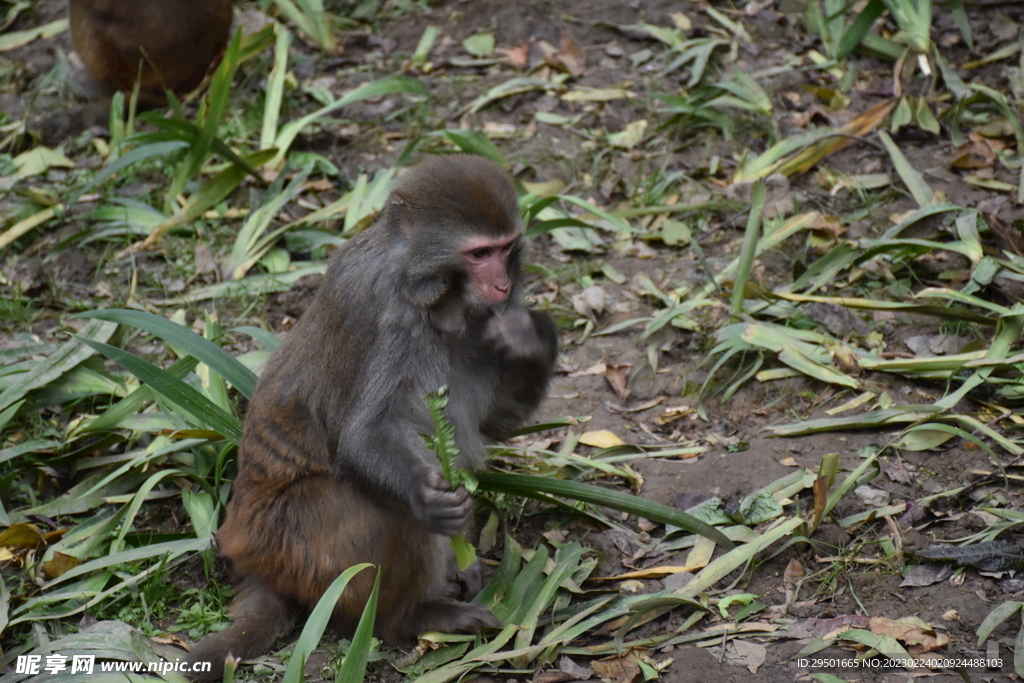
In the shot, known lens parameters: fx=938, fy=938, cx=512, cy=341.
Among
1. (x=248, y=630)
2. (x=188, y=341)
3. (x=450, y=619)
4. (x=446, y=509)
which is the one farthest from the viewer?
(x=188, y=341)

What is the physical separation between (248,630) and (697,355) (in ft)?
9.35

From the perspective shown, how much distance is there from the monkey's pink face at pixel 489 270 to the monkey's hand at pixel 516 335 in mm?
126

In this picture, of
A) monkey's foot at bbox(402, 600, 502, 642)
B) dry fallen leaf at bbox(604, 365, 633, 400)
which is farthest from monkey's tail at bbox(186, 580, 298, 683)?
dry fallen leaf at bbox(604, 365, 633, 400)

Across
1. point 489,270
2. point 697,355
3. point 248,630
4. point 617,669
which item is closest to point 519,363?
point 489,270

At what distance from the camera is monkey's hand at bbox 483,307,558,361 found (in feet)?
12.2

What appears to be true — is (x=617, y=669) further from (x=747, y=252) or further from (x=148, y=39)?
(x=148, y=39)

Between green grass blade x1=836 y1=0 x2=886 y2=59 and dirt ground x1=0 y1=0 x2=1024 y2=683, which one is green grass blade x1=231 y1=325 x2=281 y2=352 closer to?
dirt ground x1=0 y1=0 x2=1024 y2=683

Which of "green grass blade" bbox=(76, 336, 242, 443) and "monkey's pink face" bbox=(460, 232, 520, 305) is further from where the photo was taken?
"green grass blade" bbox=(76, 336, 242, 443)

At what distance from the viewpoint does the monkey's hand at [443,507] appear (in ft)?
11.1

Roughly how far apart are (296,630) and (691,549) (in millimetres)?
1771

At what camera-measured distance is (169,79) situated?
7.44 metres

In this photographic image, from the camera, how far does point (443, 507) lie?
3.40 metres

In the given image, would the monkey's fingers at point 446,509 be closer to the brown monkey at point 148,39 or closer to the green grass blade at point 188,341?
the green grass blade at point 188,341

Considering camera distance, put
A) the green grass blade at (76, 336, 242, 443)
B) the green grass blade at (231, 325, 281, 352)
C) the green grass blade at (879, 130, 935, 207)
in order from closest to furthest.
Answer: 1. the green grass blade at (76, 336, 242, 443)
2. the green grass blade at (231, 325, 281, 352)
3. the green grass blade at (879, 130, 935, 207)
